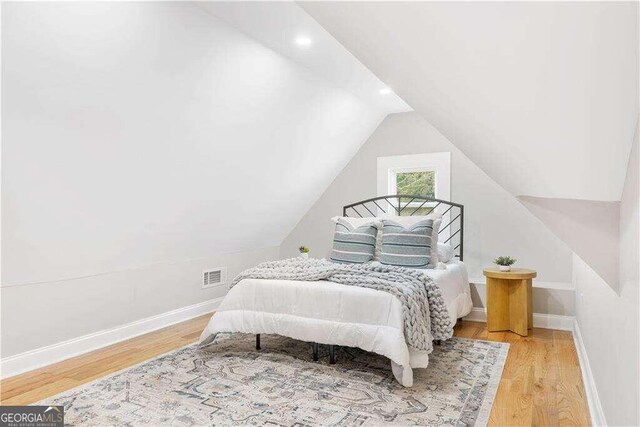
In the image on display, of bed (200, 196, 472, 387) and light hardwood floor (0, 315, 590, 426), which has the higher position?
bed (200, 196, 472, 387)

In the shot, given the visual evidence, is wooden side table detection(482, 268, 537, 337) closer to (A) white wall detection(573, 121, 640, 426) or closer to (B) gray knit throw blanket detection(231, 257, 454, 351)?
(B) gray knit throw blanket detection(231, 257, 454, 351)

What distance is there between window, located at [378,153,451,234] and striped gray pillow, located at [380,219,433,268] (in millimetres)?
1240

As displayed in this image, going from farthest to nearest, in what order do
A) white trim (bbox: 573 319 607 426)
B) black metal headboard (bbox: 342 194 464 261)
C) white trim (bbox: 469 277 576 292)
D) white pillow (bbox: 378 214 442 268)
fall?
black metal headboard (bbox: 342 194 464 261), white trim (bbox: 469 277 576 292), white pillow (bbox: 378 214 442 268), white trim (bbox: 573 319 607 426)

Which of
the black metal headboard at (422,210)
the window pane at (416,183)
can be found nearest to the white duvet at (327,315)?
the black metal headboard at (422,210)

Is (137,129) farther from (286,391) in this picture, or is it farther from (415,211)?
(415,211)

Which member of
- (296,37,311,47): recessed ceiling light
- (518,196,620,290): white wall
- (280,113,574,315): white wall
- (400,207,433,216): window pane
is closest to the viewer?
(518,196,620,290): white wall

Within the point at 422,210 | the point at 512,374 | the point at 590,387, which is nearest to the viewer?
the point at 590,387

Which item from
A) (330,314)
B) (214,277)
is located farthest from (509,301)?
(214,277)

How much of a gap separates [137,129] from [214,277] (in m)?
2.28

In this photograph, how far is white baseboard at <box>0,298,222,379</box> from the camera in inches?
117

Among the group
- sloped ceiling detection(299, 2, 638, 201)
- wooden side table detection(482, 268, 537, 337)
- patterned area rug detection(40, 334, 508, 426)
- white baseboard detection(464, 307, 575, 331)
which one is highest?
sloped ceiling detection(299, 2, 638, 201)

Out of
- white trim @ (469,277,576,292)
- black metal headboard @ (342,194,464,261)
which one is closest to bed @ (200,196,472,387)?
white trim @ (469,277,576,292)

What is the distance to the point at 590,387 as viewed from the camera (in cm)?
243

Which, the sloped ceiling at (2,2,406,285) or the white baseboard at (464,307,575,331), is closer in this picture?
the sloped ceiling at (2,2,406,285)
